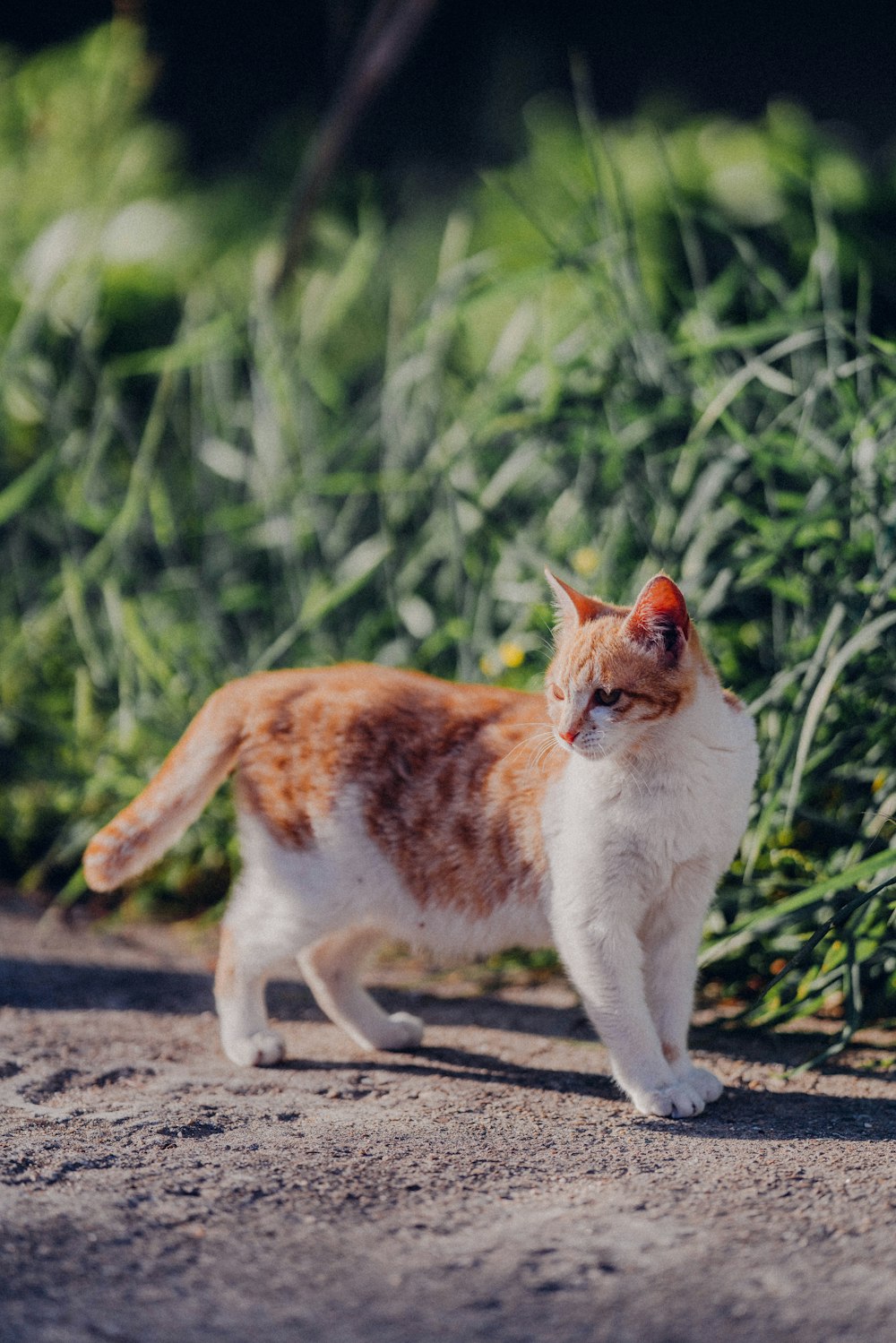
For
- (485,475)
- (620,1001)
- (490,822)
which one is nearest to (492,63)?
(485,475)

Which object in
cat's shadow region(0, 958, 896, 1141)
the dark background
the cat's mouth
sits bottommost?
cat's shadow region(0, 958, 896, 1141)

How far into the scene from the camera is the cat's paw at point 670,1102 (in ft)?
6.73

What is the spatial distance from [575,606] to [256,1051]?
94cm

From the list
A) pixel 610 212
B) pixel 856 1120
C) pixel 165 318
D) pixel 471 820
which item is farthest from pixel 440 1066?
pixel 165 318

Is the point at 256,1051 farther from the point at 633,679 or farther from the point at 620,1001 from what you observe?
the point at 633,679

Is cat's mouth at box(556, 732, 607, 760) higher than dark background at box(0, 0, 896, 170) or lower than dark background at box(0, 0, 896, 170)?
lower

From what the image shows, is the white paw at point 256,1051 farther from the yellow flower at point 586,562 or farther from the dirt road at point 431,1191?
the yellow flower at point 586,562

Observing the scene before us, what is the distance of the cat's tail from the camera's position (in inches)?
92.9

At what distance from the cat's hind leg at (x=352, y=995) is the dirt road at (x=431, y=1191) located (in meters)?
0.04

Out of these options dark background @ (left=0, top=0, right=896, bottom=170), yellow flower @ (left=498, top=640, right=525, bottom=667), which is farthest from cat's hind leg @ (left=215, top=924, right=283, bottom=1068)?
dark background @ (left=0, top=0, right=896, bottom=170)

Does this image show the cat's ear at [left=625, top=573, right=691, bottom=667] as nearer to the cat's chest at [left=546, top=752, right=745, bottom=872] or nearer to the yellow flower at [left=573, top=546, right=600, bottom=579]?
the cat's chest at [left=546, top=752, right=745, bottom=872]

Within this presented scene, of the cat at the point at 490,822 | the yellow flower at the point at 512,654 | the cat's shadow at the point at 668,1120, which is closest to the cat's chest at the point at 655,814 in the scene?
the cat at the point at 490,822

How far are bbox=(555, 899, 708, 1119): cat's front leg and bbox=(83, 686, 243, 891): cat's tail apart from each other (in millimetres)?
704

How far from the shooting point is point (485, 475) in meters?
3.38
